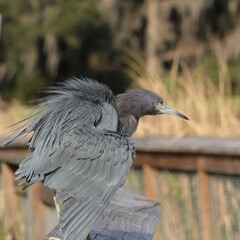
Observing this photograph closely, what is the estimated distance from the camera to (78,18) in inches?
782

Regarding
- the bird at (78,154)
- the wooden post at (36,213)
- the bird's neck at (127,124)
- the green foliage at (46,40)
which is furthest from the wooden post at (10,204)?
the green foliage at (46,40)

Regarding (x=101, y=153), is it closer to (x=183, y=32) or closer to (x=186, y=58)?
(x=186, y=58)

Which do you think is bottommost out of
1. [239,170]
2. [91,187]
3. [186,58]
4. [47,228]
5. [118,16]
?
[186,58]

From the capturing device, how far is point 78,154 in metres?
3.38

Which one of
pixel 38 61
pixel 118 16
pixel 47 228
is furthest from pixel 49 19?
pixel 47 228

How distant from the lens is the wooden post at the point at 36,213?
5.91 meters

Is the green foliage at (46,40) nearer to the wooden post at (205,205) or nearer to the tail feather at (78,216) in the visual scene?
the wooden post at (205,205)

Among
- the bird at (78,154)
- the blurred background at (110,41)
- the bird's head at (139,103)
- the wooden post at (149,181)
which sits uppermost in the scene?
the bird at (78,154)

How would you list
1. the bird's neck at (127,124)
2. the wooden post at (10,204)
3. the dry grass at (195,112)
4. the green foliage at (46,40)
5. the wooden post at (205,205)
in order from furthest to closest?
the green foliage at (46,40) → the wooden post at (10,204) → the dry grass at (195,112) → the wooden post at (205,205) → the bird's neck at (127,124)

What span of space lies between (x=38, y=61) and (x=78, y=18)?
7.32ft

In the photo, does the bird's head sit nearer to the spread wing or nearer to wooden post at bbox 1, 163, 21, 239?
the spread wing

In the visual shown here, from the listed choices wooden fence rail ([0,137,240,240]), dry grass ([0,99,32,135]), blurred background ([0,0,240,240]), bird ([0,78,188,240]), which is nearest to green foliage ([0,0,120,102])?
blurred background ([0,0,240,240])

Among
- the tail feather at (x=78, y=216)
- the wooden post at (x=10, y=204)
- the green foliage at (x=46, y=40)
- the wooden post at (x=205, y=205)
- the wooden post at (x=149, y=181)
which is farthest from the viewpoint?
the green foliage at (x=46, y=40)

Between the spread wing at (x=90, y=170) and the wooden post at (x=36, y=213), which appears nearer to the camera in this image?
the spread wing at (x=90, y=170)
